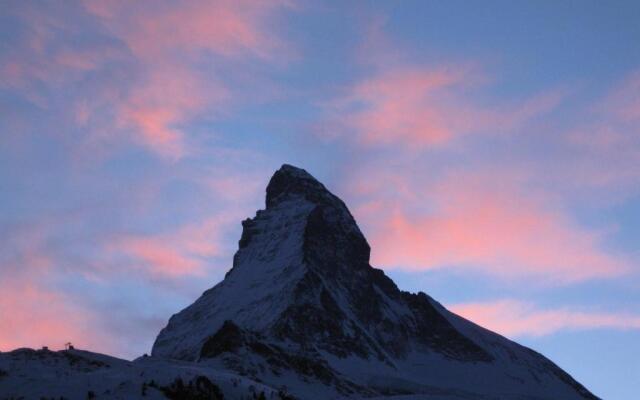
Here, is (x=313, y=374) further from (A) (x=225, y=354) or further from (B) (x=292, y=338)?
(B) (x=292, y=338)

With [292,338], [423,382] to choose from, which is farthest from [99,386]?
[423,382]

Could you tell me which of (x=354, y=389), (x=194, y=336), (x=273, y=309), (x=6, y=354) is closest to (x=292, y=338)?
(x=273, y=309)

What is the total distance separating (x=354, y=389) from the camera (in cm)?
13788

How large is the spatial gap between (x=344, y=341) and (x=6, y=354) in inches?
5787

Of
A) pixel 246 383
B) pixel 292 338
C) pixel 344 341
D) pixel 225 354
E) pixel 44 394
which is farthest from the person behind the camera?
pixel 344 341

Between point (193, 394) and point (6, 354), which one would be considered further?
point (6, 354)

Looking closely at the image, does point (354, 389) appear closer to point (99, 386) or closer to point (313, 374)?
point (313, 374)

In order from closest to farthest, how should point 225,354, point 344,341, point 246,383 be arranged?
point 246,383, point 225,354, point 344,341

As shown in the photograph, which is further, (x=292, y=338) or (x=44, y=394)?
(x=292, y=338)

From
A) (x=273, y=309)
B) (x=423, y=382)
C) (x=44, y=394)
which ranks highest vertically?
(x=273, y=309)

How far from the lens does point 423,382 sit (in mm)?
185875

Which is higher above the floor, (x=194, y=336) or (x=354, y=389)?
(x=194, y=336)

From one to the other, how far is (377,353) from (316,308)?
15837 mm

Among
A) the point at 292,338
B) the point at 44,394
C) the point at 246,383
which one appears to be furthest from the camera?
the point at 292,338
